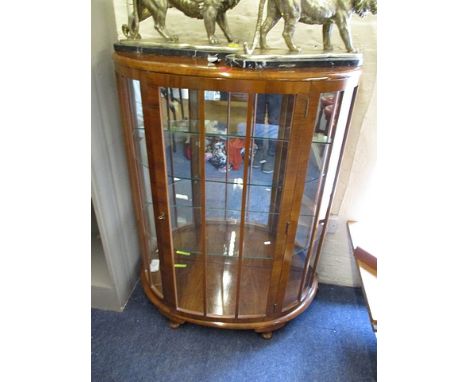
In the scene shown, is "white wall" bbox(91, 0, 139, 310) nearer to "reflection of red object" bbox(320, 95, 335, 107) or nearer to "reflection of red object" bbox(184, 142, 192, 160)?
"reflection of red object" bbox(184, 142, 192, 160)

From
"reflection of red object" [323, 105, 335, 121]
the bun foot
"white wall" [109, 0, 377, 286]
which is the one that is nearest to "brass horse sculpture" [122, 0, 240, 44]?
"white wall" [109, 0, 377, 286]

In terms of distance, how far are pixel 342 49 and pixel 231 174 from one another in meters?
0.58

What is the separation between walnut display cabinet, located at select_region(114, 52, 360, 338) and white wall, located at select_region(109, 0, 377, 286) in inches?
8.6

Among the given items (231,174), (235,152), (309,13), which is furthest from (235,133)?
(309,13)

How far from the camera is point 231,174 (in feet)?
3.84

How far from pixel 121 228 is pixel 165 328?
0.50 m

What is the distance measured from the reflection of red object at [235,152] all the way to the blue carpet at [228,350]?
79 centimetres

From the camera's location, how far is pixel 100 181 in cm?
117

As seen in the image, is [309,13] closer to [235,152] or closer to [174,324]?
[235,152]

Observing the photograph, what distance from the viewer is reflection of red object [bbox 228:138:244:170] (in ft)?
3.39

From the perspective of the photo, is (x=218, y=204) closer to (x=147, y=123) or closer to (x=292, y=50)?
(x=147, y=123)

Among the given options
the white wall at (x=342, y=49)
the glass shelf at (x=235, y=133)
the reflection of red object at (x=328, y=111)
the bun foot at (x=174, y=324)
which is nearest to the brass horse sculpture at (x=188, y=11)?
the white wall at (x=342, y=49)

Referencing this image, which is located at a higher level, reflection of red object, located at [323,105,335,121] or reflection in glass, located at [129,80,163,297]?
reflection of red object, located at [323,105,335,121]
